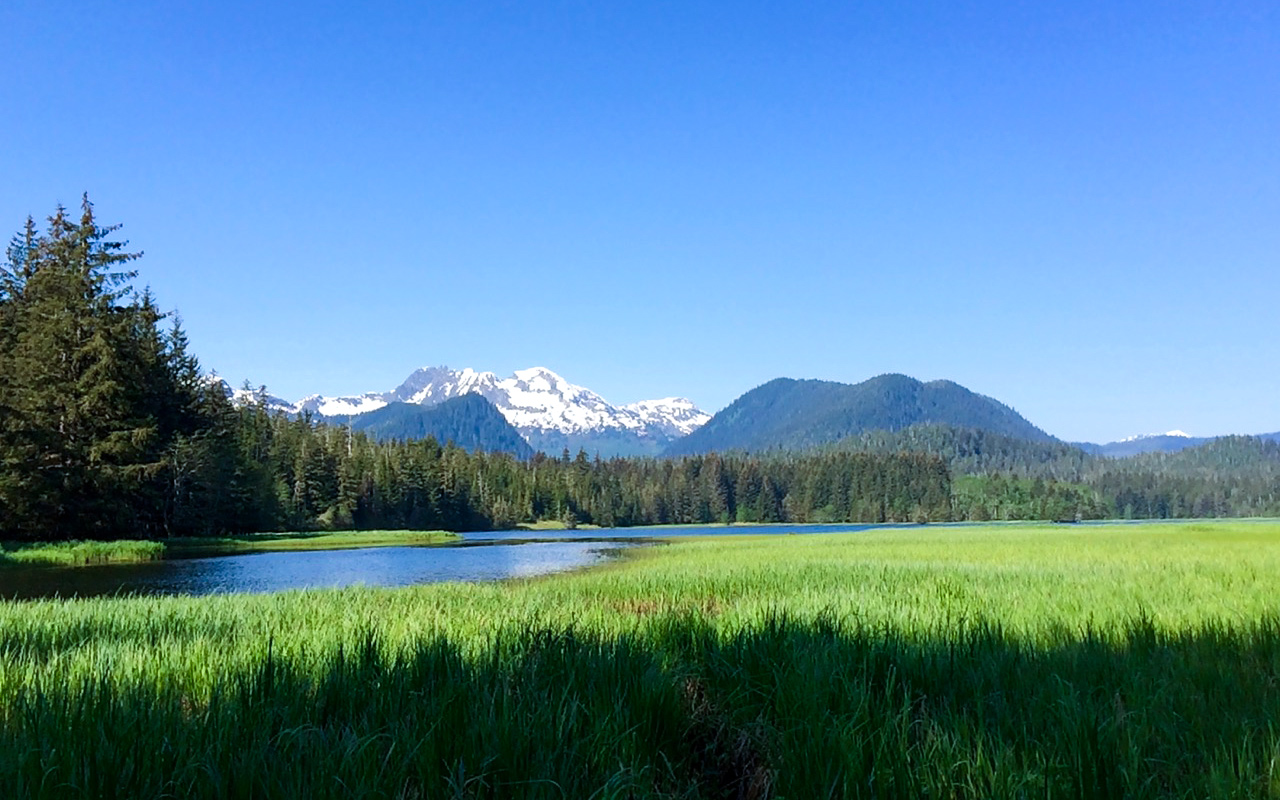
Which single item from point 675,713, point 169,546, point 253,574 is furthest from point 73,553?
point 675,713

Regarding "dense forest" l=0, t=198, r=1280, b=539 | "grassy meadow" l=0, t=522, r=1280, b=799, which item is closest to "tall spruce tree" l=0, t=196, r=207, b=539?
"dense forest" l=0, t=198, r=1280, b=539

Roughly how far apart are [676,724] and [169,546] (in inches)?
2134

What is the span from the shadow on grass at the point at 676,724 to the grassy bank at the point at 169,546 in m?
36.5

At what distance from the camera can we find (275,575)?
32.4m

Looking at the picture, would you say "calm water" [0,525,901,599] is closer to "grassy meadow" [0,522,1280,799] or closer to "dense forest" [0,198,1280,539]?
"dense forest" [0,198,1280,539]

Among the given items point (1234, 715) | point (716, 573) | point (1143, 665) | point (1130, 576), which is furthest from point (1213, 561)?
point (1234, 715)

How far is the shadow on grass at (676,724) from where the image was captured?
3.70m

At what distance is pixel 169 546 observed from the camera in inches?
1934

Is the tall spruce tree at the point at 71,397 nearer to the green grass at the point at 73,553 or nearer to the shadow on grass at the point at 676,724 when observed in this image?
the green grass at the point at 73,553

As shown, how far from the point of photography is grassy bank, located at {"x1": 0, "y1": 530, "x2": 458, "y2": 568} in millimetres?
34750

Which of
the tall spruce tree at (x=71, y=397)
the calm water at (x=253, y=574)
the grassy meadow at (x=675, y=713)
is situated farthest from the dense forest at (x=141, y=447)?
the grassy meadow at (x=675, y=713)

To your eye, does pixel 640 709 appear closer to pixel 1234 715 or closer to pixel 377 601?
pixel 1234 715

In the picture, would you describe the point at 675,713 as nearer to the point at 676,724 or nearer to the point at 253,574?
the point at 676,724

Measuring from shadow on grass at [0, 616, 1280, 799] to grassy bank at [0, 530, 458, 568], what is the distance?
36.5m
